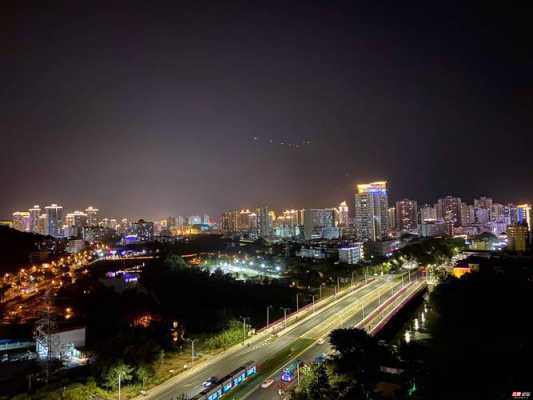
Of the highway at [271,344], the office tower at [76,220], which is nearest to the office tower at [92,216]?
the office tower at [76,220]

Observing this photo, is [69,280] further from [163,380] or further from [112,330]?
[163,380]

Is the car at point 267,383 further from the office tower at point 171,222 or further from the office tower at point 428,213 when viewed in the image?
the office tower at point 171,222

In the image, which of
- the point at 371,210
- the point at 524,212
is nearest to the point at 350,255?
the point at 371,210

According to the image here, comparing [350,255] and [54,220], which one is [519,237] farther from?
[54,220]

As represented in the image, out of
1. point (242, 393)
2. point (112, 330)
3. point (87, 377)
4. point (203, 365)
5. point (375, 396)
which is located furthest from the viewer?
point (112, 330)

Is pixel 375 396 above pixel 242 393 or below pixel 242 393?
above

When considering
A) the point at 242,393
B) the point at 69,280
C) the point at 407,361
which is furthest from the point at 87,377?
the point at 69,280
